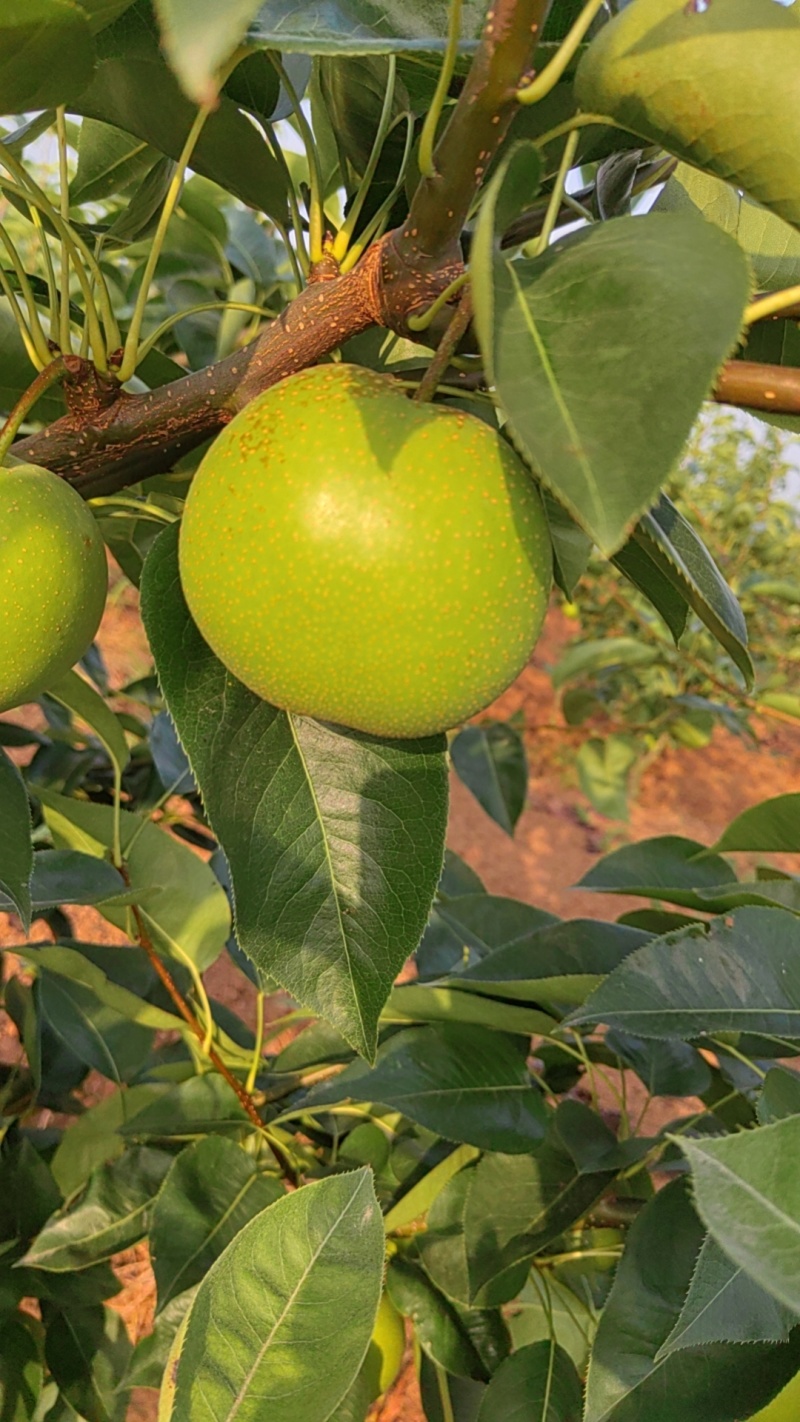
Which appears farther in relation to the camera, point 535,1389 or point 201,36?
point 535,1389

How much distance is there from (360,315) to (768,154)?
17 centimetres

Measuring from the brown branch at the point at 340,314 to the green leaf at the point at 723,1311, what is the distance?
15.6 inches

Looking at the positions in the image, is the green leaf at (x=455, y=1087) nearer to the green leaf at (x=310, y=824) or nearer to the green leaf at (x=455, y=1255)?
the green leaf at (x=455, y=1255)

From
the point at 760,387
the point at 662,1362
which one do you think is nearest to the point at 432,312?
the point at 760,387

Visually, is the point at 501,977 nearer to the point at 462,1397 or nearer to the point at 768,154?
the point at 462,1397

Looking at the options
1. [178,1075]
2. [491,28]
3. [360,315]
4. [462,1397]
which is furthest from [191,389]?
[462,1397]

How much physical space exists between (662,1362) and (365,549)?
16.2 inches

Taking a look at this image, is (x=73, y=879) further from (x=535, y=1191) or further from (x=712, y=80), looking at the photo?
(x=712, y=80)

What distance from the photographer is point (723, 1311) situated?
40cm

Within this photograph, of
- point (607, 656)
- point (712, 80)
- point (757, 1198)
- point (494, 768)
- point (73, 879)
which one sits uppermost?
point (712, 80)

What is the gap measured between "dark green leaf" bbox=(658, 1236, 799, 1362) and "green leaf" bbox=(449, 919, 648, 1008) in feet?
0.76

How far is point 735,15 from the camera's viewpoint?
0.98ft

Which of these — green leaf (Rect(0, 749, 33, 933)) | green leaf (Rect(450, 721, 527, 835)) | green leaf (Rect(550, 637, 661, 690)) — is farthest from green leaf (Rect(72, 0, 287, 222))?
green leaf (Rect(550, 637, 661, 690))

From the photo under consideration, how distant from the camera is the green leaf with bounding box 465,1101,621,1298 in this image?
0.60 m
